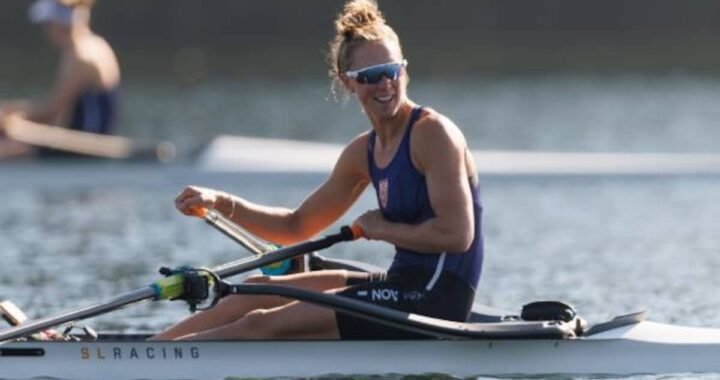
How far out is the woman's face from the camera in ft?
27.5

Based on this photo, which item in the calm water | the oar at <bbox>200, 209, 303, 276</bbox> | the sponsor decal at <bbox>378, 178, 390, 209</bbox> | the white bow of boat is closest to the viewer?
the sponsor decal at <bbox>378, 178, 390, 209</bbox>

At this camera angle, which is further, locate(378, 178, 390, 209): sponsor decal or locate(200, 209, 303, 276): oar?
locate(200, 209, 303, 276): oar

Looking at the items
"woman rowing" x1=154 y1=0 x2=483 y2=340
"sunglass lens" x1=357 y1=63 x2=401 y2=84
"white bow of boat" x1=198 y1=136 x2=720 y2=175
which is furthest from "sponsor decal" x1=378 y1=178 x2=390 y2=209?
"white bow of boat" x1=198 y1=136 x2=720 y2=175

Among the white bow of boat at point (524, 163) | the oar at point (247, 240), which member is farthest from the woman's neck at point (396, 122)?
the white bow of boat at point (524, 163)

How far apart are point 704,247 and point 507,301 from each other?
2924 millimetres

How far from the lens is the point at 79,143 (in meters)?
17.0

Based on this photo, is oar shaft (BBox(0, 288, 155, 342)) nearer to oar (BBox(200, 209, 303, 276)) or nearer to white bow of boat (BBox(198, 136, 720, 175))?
oar (BBox(200, 209, 303, 276))

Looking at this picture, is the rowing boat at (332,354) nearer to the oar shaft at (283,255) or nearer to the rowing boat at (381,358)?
the rowing boat at (381,358)

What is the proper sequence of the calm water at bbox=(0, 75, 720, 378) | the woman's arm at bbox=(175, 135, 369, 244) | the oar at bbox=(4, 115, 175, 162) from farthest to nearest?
the oar at bbox=(4, 115, 175, 162)
the calm water at bbox=(0, 75, 720, 378)
the woman's arm at bbox=(175, 135, 369, 244)

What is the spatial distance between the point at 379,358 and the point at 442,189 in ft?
2.40

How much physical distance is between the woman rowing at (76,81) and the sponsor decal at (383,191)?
29.4 ft

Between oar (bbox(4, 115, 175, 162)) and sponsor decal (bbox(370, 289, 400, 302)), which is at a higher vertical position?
oar (bbox(4, 115, 175, 162))

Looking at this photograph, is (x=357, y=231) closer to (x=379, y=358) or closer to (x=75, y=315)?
(x=379, y=358)

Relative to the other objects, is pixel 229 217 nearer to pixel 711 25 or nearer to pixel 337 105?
pixel 337 105
